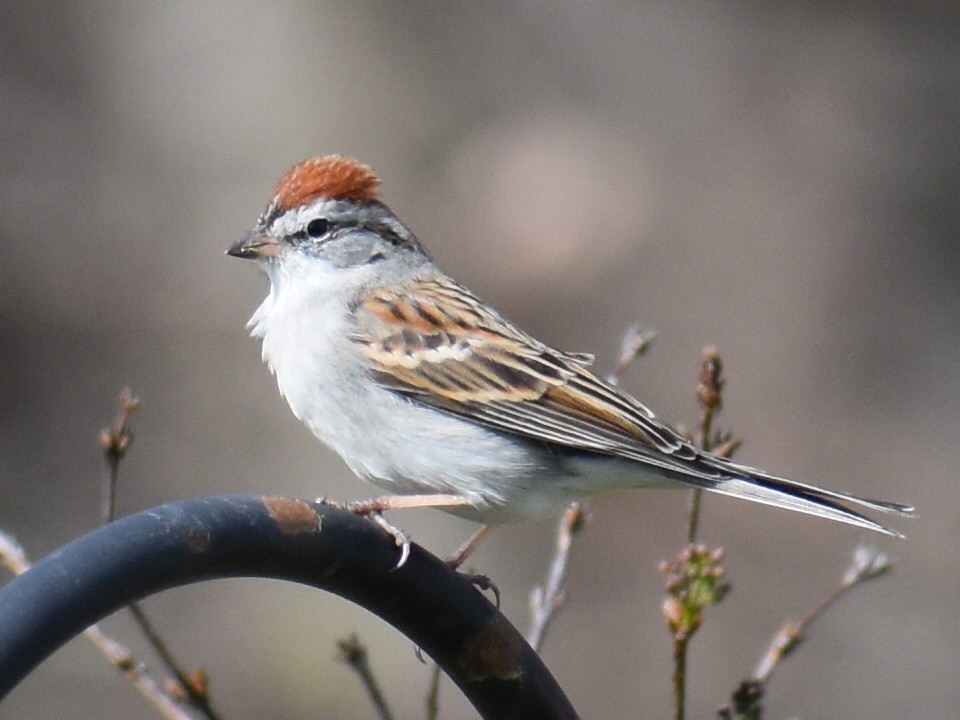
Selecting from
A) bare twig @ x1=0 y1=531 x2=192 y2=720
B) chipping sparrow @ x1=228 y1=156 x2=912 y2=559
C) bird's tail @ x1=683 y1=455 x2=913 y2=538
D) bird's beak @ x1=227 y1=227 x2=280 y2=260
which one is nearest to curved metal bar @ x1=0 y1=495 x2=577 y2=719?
bare twig @ x1=0 y1=531 x2=192 y2=720

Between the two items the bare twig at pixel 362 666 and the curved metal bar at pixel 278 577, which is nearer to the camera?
the curved metal bar at pixel 278 577

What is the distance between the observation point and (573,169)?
9219mm

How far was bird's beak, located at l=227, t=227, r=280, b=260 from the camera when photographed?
167 inches

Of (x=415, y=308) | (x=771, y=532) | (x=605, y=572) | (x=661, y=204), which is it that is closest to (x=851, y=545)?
(x=771, y=532)

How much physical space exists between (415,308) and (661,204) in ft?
16.2

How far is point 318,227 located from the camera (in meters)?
4.36

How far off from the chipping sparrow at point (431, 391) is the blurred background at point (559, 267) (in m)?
3.10

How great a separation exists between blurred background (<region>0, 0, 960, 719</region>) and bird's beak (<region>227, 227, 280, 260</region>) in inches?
124

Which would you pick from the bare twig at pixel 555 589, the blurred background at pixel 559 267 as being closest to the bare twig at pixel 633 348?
the bare twig at pixel 555 589

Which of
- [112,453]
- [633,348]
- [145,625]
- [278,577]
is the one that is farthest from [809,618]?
[112,453]

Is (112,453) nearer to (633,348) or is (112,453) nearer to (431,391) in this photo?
(431,391)

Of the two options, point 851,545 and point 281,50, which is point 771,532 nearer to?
point 851,545

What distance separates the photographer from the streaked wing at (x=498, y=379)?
3.85m

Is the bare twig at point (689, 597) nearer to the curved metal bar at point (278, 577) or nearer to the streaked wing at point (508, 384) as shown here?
the curved metal bar at point (278, 577)
